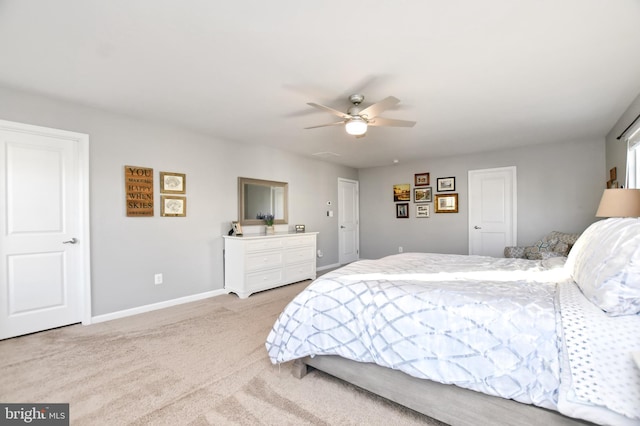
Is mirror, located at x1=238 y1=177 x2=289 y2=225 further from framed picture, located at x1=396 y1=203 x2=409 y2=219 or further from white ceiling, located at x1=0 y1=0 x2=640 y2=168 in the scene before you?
framed picture, located at x1=396 y1=203 x2=409 y2=219

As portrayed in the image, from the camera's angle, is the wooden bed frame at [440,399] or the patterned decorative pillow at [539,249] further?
the patterned decorative pillow at [539,249]

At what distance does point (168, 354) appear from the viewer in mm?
2350

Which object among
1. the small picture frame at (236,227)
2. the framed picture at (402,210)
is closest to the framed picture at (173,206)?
the small picture frame at (236,227)

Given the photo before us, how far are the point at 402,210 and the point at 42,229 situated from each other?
5703 mm

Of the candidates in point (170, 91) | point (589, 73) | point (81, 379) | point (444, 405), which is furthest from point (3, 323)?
point (589, 73)

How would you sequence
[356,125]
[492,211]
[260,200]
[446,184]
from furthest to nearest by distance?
[446,184]
[492,211]
[260,200]
[356,125]

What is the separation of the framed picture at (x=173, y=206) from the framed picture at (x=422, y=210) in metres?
4.48

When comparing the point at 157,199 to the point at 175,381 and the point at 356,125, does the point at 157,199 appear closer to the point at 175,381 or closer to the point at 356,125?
the point at 175,381

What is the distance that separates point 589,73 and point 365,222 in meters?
4.83

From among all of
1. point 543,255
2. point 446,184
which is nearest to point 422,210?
point 446,184

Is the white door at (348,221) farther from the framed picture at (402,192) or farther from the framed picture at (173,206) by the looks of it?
the framed picture at (173,206)

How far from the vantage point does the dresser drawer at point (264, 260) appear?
402cm

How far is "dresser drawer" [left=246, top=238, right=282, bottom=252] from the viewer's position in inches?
158

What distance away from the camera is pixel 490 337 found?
1.36 meters
